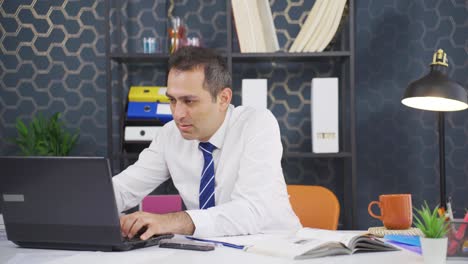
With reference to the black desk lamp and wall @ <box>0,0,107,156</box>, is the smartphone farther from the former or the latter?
wall @ <box>0,0,107,156</box>

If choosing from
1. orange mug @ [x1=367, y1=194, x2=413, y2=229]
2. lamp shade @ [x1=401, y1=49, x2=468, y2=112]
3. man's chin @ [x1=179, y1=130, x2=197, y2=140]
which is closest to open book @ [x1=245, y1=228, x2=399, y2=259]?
Result: orange mug @ [x1=367, y1=194, x2=413, y2=229]

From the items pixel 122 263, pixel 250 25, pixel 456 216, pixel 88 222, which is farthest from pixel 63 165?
pixel 456 216

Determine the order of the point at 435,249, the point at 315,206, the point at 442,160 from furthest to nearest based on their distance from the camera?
the point at 442,160 < the point at 315,206 < the point at 435,249

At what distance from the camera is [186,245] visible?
1608 millimetres

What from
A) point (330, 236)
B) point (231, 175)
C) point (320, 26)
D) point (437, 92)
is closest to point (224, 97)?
point (231, 175)

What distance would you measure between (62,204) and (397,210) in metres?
1.06

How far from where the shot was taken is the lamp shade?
2.80 m

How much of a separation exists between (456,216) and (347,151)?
72cm

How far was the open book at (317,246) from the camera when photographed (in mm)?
1466

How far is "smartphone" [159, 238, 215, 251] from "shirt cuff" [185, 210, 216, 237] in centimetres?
10

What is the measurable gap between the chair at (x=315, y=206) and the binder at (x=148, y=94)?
1.09m

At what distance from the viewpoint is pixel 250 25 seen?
10.7 feet

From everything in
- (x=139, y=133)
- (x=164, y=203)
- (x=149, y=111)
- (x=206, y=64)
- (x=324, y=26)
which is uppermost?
(x=324, y=26)

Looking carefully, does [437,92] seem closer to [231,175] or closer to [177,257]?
[231,175]
